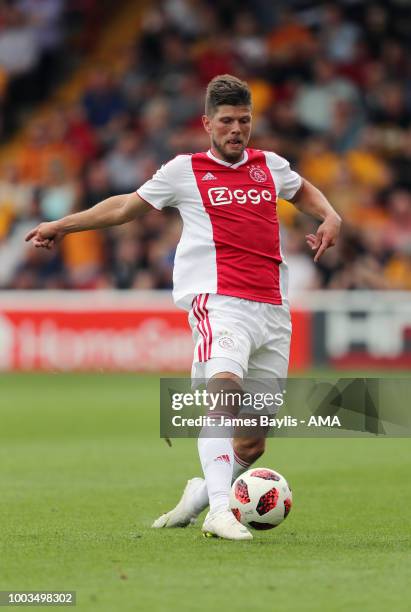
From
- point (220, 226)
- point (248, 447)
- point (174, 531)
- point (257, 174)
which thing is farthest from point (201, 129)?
point (174, 531)

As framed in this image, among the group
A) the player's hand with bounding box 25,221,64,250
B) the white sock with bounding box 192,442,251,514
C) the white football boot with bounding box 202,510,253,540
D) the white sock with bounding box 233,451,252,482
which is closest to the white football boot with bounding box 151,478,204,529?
the white sock with bounding box 192,442,251,514

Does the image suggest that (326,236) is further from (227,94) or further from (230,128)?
(227,94)

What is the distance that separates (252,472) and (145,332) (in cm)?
1256

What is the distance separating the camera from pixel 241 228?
7.23m

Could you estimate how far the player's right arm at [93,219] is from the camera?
7.18 meters

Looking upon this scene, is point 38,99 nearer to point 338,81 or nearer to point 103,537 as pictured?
point 338,81

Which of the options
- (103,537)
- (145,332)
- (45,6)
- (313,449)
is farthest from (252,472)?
(45,6)

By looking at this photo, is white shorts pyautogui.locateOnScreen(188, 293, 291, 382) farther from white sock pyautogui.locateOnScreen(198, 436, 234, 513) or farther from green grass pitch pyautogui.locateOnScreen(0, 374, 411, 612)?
green grass pitch pyautogui.locateOnScreen(0, 374, 411, 612)

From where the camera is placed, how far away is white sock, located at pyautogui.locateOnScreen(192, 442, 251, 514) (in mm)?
7254

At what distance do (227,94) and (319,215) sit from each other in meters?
0.91

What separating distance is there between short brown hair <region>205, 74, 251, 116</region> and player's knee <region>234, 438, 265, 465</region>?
1.65 m

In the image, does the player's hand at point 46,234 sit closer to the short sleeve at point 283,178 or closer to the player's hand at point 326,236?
the short sleeve at point 283,178

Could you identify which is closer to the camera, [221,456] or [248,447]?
[221,456]

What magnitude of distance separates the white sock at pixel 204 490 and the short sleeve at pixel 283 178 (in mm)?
1374
